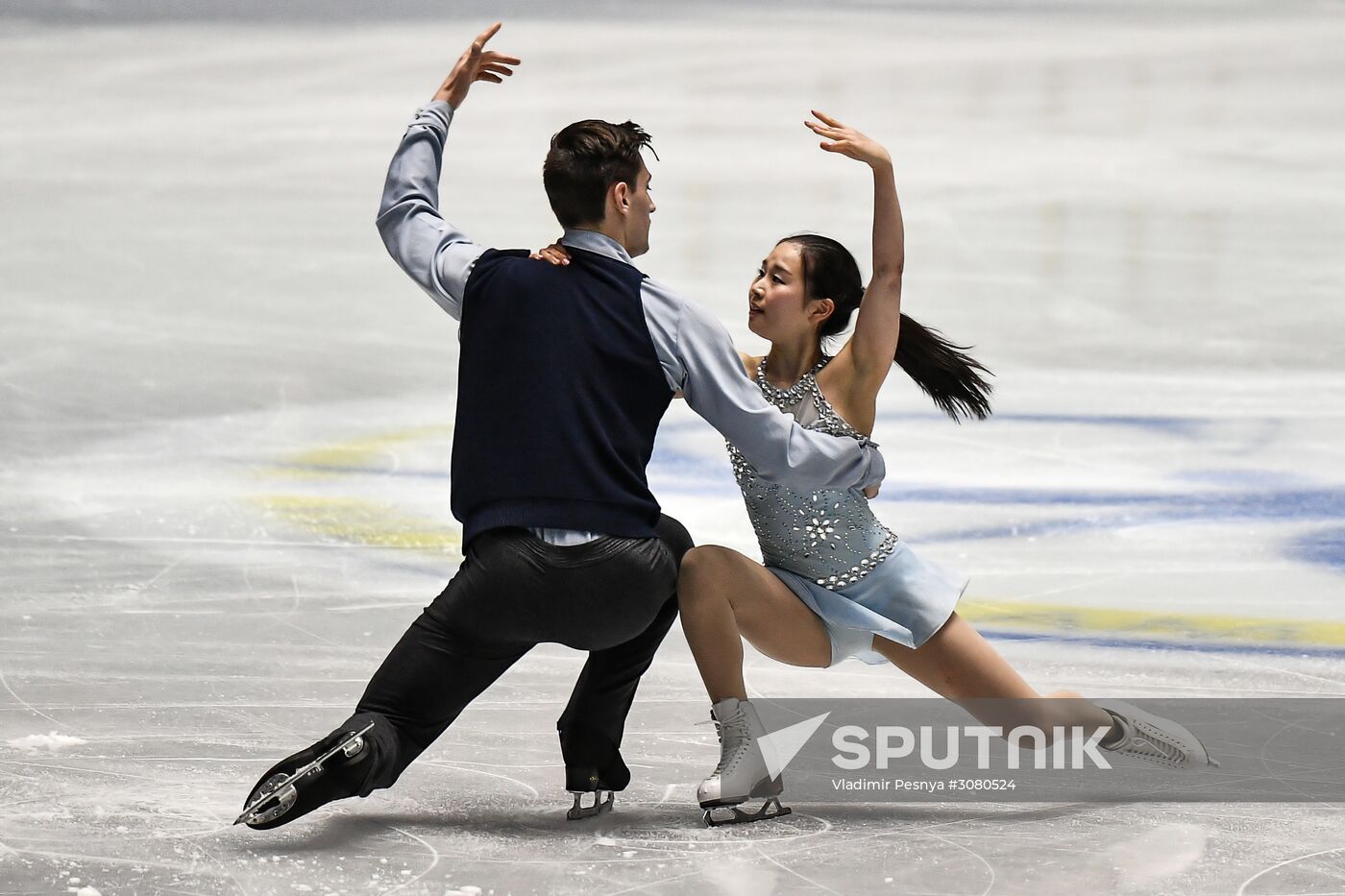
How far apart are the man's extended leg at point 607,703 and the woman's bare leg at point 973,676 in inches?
17.3

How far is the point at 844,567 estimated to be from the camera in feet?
10.3

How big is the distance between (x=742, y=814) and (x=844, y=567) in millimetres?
476

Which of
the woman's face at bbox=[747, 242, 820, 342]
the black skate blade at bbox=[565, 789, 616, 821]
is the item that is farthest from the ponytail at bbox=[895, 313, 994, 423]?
the black skate blade at bbox=[565, 789, 616, 821]

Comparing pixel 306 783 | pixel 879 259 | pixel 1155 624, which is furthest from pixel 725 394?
pixel 1155 624

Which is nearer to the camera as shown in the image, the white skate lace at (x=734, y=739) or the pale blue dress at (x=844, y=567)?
the white skate lace at (x=734, y=739)

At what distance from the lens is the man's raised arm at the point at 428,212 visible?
2957 millimetres

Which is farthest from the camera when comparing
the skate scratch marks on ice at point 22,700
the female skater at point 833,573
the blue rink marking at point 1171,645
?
the blue rink marking at point 1171,645

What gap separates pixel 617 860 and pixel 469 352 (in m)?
0.85

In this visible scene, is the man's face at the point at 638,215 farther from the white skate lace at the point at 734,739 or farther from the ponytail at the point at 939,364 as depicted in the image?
the white skate lace at the point at 734,739

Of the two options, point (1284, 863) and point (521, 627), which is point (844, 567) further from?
point (1284, 863)

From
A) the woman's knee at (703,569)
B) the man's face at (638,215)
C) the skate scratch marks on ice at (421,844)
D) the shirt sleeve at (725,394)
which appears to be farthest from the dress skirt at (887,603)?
the skate scratch marks on ice at (421,844)

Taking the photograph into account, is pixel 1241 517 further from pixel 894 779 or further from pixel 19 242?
pixel 19 242

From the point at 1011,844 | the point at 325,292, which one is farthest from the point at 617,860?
the point at 325,292

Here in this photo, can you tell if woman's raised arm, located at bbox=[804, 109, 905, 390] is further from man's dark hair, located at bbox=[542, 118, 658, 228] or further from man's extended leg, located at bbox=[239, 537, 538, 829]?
man's extended leg, located at bbox=[239, 537, 538, 829]
